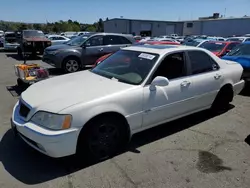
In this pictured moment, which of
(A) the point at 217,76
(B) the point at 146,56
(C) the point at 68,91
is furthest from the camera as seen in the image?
(A) the point at 217,76

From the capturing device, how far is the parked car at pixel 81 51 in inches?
392

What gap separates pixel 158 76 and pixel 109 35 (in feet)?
24.9

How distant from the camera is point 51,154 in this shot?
2.92 metres

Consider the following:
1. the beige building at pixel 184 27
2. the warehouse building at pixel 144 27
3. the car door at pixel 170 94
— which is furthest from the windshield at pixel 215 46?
the warehouse building at pixel 144 27

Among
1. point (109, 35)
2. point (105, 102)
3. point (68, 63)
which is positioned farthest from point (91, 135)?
point (109, 35)

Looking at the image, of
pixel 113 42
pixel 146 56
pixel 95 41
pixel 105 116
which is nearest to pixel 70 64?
pixel 95 41

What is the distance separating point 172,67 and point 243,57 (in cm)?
411

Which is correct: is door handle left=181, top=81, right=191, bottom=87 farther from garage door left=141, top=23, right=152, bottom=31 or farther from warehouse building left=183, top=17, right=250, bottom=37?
garage door left=141, top=23, right=152, bottom=31

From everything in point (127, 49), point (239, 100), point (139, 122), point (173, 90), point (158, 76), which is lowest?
point (239, 100)

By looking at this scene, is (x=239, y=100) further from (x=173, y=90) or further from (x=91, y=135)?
(x=91, y=135)

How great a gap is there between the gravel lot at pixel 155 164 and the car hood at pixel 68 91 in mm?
822

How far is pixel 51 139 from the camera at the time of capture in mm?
2814

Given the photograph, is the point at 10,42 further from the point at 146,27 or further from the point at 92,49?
the point at 146,27

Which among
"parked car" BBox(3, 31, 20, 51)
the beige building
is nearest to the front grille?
"parked car" BBox(3, 31, 20, 51)
